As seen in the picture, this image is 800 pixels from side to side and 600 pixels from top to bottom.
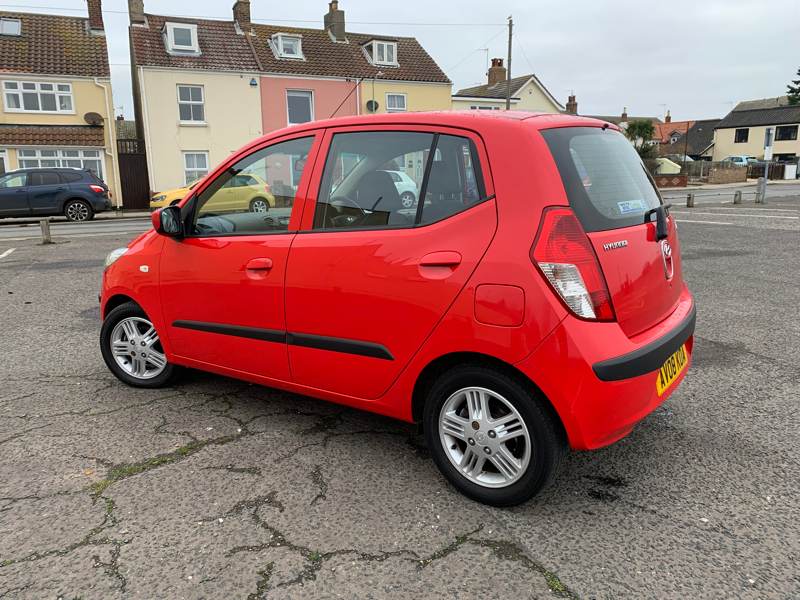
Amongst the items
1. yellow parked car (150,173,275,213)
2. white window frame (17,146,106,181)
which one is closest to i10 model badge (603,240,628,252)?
yellow parked car (150,173,275,213)

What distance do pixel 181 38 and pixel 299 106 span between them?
598cm

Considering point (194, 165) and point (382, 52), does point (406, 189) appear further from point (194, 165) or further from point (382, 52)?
point (382, 52)

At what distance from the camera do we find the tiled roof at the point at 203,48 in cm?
2708

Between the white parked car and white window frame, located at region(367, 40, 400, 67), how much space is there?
31.4 m

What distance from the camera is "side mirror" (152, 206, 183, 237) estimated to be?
12.4ft

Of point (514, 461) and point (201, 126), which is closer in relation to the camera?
point (514, 461)

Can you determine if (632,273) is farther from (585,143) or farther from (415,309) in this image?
(415,309)

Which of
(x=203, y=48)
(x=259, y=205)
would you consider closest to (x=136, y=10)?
(x=203, y=48)

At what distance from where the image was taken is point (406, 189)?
298cm

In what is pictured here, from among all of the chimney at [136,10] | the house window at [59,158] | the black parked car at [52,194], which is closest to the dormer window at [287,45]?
the chimney at [136,10]

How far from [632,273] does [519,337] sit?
649 millimetres

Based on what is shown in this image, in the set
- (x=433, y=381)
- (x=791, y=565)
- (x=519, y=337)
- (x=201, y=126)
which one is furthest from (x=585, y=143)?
(x=201, y=126)

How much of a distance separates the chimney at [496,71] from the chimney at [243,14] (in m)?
20.4

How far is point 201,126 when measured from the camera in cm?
→ 2781
